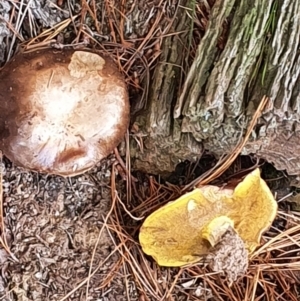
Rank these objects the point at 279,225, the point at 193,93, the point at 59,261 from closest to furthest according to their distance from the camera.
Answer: the point at 193,93, the point at 59,261, the point at 279,225

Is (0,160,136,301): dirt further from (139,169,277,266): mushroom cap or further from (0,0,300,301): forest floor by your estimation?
Result: (139,169,277,266): mushroom cap

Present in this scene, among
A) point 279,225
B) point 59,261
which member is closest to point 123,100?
point 59,261

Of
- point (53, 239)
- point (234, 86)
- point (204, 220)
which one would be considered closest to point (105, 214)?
point (53, 239)

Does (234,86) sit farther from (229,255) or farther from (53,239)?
(53,239)

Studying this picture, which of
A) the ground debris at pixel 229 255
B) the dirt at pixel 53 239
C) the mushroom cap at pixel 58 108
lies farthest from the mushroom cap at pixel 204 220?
the mushroom cap at pixel 58 108

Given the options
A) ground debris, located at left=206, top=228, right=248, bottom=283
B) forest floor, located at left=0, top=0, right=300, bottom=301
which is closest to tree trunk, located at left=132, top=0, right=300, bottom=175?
forest floor, located at left=0, top=0, right=300, bottom=301

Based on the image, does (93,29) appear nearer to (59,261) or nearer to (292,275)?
(59,261)
